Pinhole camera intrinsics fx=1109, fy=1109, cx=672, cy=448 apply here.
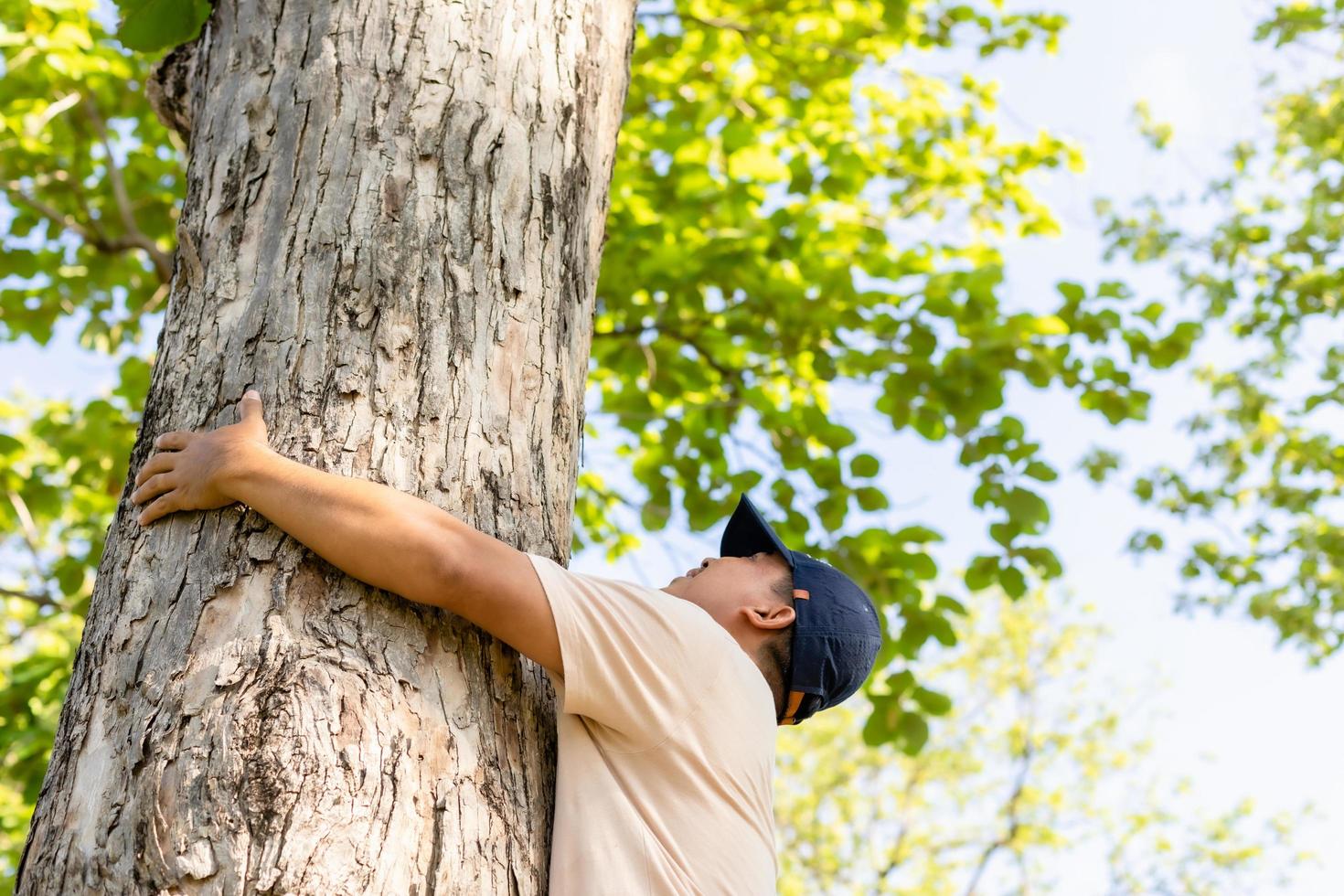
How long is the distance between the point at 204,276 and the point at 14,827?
6142mm

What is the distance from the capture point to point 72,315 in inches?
244

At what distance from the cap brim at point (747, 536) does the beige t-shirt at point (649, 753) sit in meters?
0.49

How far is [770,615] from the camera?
2.12 metres

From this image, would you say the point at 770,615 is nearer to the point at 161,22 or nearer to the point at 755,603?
the point at 755,603

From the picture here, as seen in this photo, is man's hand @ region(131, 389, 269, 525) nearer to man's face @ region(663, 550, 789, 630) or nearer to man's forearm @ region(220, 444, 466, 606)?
man's forearm @ region(220, 444, 466, 606)

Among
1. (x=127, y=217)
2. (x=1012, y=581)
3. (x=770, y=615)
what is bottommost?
(x=770, y=615)

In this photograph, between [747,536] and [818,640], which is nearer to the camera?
[818,640]

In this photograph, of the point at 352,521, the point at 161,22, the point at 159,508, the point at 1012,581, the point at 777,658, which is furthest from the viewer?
the point at 1012,581

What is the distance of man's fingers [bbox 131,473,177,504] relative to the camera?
1.61 m

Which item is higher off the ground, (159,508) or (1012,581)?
(1012,581)

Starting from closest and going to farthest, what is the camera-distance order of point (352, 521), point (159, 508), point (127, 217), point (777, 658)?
point (352, 521), point (159, 508), point (777, 658), point (127, 217)

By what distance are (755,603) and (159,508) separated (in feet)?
3.50

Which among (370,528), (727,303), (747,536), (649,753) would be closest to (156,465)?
(370,528)

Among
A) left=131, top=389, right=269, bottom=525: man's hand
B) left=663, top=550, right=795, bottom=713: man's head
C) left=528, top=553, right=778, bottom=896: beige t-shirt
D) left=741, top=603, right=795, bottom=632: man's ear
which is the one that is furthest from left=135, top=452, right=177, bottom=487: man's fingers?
left=741, top=603, right=795, bottom=632: man's ear
